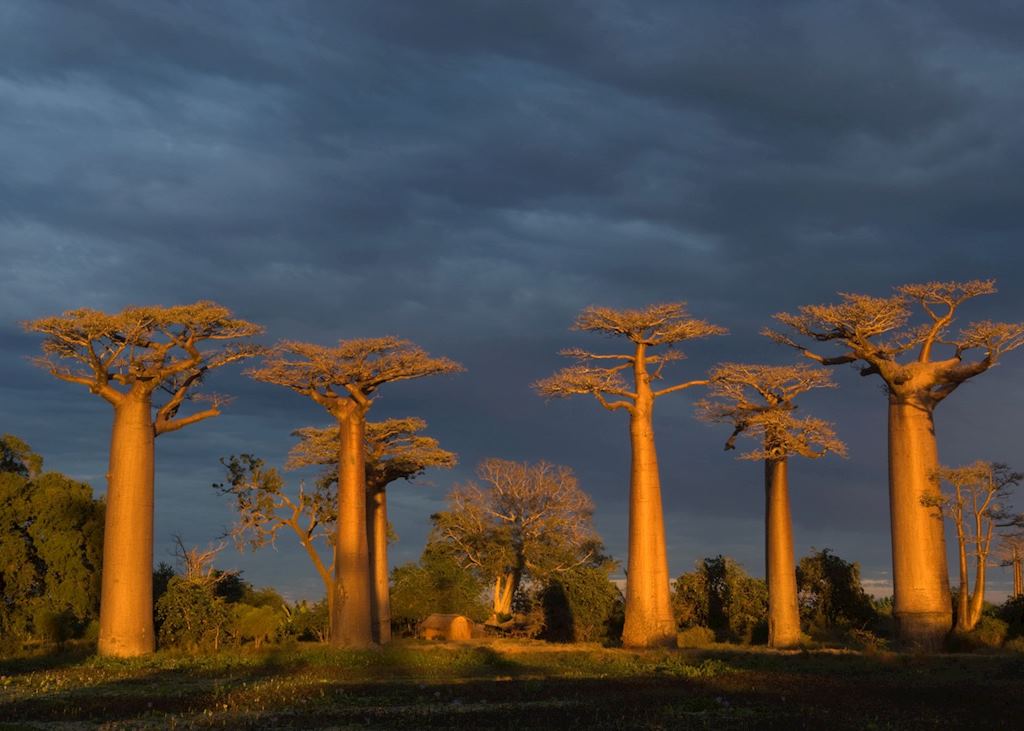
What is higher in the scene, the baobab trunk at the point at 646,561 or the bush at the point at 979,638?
the baobab trunk at the point at 646,561

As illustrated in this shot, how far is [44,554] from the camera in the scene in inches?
1474

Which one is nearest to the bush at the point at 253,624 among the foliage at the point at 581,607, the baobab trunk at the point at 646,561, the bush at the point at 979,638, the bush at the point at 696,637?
the baobab trunk at the point at 646,561

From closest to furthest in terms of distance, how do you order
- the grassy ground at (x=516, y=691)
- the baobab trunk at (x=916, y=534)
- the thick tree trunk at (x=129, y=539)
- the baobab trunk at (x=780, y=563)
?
the grassy ground at (x=516, y=691) < the thick tree trunk at (x=129, y=539) < the baobab trunk at (x=916, y=534) < the baobab trunk at (x=780, y=563)

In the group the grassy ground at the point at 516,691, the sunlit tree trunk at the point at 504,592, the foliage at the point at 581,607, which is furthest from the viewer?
the sunlit tree trunk at the point at 504,592

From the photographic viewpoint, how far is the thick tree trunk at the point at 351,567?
32.9 meters

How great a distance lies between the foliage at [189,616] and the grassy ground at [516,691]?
3912 millimetres

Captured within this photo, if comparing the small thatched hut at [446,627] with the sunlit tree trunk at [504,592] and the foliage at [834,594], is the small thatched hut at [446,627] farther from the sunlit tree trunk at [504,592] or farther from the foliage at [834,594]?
the foliage at [834,594]

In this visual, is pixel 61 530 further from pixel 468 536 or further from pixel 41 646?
pixel 468 536

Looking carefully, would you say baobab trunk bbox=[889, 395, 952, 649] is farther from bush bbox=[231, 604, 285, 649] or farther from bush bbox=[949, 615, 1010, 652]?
bush bbox=[231, 604, 285, 649]

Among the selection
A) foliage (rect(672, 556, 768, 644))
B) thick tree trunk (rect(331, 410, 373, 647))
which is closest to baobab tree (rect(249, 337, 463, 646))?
thick tree trunk (rect(331, 410, 373, 647))

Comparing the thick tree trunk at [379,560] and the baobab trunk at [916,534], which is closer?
the baobab trunk at [916,534]

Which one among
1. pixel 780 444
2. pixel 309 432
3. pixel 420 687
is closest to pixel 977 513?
pixel 780 444

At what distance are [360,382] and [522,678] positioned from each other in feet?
48.6

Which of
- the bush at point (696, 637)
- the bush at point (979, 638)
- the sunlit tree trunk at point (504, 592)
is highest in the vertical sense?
the sunlit tree trunk at point (504, 592)
